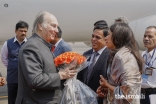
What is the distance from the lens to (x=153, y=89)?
A: 103 inches

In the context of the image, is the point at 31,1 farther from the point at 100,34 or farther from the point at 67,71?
the point at 67,71

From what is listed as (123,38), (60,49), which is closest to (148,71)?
(123,38)

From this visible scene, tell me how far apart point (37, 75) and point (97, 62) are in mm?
899

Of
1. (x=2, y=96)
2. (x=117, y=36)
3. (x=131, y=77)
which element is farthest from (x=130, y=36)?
(x=2, y=96)

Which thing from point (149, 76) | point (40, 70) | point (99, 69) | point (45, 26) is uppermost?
point (45, 26)

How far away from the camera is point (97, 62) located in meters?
2.42

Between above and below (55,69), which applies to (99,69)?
below

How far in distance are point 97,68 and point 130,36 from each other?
0.64 meters

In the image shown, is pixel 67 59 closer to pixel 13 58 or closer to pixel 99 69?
pixel 99 69

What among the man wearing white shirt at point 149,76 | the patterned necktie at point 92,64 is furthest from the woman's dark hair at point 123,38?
the man wearing white shirt at point 149,76

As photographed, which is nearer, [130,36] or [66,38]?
[130,36]

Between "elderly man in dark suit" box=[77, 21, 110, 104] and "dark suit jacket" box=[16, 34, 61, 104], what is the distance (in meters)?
0.65

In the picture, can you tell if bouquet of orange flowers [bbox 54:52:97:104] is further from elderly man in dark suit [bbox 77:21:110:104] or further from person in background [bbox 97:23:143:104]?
elderly man in dark suit [bbox 77:21:110:104]

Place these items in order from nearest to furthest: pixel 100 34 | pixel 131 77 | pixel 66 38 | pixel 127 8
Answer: pixel 131 77, pixel 100 34, pixel 127 8, pixel 66 38
